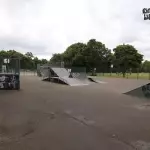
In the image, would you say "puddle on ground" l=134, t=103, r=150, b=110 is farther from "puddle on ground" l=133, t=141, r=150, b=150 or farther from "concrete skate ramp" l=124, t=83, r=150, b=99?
"puddle on ground" l=133, t=141, r=150, b=150

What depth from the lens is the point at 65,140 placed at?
8.00m

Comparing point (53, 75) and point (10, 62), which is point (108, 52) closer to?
point (53, 75)

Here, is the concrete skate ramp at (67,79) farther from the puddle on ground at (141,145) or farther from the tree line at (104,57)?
the tree line at (104,57)

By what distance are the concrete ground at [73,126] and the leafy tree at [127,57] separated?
59.3 m

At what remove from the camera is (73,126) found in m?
9.84

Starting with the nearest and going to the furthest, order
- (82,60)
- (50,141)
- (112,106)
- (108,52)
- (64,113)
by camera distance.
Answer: (50,141) → (64,113) → (112,106) → (82,60) → (108,52)

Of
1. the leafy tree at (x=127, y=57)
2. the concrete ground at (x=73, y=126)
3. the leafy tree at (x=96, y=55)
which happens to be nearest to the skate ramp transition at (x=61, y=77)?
the concrete ground at (x=73, y=126)

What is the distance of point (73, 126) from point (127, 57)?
68714mm

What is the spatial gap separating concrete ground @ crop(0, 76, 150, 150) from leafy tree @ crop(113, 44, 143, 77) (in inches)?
2334

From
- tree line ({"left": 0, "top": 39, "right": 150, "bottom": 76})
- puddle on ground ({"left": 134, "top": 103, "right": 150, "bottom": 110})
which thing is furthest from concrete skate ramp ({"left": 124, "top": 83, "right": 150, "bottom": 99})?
tree line ({"left": 0, "top": 39, "right": 150, "bottom": 76})

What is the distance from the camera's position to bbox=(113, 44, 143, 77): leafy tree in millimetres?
75188

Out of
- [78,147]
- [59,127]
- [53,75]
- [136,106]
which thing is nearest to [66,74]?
[53,75]

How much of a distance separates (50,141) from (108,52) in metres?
71.9

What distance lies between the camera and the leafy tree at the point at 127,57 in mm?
75188
